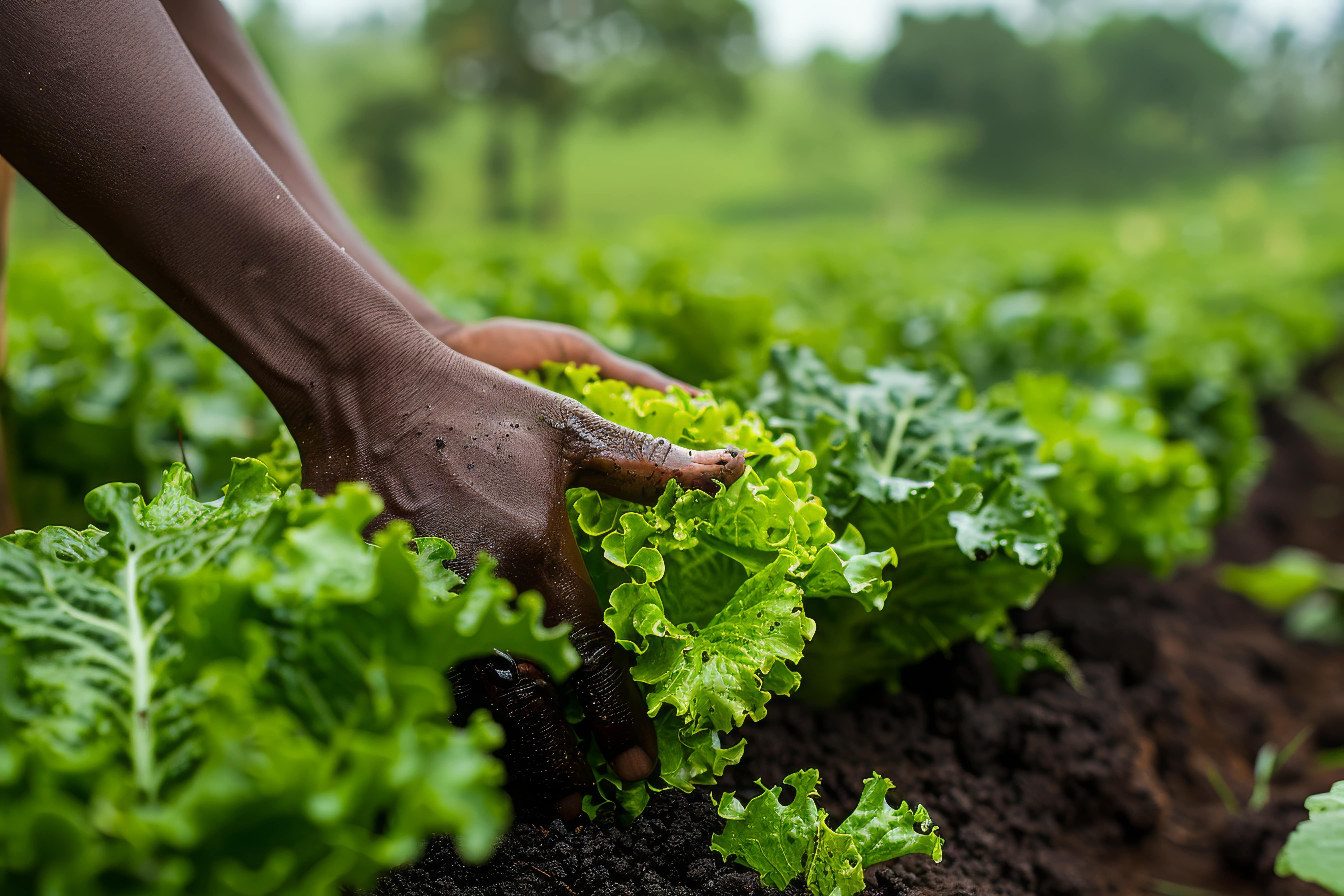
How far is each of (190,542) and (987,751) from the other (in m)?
2.15

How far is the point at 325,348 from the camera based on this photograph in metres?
1.87

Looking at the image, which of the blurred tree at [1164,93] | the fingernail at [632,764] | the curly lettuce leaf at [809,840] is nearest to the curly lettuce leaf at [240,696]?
the fingernail at [632,764]

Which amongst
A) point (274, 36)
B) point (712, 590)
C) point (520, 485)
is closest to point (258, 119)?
point (520, 485)

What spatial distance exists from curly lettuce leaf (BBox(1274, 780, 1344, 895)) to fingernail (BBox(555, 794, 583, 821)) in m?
1.28

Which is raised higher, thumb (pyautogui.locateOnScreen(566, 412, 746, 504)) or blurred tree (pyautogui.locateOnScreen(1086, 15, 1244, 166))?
blurred tree (pyautogui.locateOnScreen(1086, 15, 1244, 166))

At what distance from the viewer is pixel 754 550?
1.94 metres

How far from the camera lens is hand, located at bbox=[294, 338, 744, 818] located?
177 centimetres

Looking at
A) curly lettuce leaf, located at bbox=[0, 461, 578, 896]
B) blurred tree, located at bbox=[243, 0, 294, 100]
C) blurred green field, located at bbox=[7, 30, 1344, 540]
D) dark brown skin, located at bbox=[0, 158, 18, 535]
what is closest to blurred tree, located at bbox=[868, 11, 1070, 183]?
blurred green field, located at bbox=[7, 30, 1344, 540]

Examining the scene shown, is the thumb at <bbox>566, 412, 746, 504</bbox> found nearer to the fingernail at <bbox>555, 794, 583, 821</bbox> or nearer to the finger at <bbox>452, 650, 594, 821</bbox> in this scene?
the finger at <bbox>452, 650, 594, 821</bbox>

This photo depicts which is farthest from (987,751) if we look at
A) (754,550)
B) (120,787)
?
(120,787)

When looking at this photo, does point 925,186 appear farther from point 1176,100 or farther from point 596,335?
point 596,335

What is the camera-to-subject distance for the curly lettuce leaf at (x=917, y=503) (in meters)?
2.29

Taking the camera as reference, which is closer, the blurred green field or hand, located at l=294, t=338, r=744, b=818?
hand, located at l=294, t=338, r=744, b=818

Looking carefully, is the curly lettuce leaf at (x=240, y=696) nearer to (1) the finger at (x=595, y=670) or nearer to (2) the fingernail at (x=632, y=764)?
(1) the finger at (x=595, y=670)
